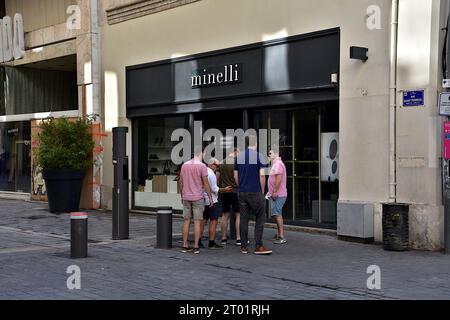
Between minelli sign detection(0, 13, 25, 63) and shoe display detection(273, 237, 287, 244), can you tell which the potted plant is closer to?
minelli sign detection(0, 13, 25, 63)

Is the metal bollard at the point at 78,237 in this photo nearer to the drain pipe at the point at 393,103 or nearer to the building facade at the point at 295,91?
the building facade at the point at 295,91

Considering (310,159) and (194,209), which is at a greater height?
(310,159)

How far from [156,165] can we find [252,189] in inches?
273

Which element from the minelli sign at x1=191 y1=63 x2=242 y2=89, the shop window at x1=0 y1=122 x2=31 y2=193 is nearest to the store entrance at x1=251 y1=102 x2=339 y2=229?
the minelli sign at x1=191 y1=63 x2=242 y2=89

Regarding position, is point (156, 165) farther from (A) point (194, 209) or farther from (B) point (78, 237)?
(B) point (78, 237)

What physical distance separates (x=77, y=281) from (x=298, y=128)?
21.5ft

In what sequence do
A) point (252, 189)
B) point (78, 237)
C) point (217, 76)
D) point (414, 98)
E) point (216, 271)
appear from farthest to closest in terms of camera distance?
point (217, 76)
point (414, 98)
point (252, 189)
point (78, 237)
point (216, 271)

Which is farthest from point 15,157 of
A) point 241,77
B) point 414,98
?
point 414,98

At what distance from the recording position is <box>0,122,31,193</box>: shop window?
20.0 m

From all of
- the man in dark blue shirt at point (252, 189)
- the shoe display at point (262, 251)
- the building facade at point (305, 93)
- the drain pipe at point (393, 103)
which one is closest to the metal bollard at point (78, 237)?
the man in dark blue shirt at point (252, 189)

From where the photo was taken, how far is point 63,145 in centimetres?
1585

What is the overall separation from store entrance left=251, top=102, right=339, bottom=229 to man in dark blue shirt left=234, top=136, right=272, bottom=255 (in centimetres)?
276

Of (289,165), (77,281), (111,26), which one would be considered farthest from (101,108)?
(77,281)

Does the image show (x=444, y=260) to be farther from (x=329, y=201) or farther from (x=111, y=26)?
(x=111, y=26)
